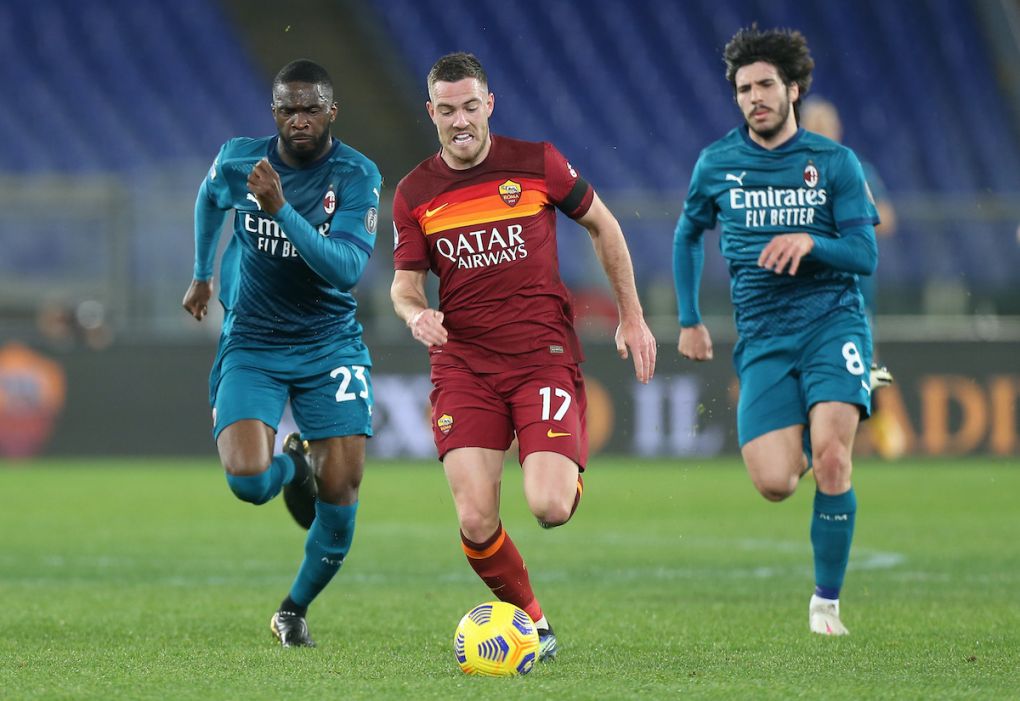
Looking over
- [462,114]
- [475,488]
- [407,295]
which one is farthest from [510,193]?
[475,488]

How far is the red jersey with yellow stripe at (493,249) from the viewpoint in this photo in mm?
5555

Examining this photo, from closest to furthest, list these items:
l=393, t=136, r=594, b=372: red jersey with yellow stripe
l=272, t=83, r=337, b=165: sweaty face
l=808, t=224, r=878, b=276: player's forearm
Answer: l=393, t=136, r=594, b=372: red jersey with yellow stripe → l=272, t=83, r=337, b=165: sweaty face → l=808, t=224, r=878, b=276: player's forearm

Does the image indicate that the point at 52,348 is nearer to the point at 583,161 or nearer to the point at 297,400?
the point at 583,161

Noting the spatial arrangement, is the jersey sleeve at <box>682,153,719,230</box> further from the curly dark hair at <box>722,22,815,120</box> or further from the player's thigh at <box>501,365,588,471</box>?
the player's thigh at <box>501,365,588,471</box>

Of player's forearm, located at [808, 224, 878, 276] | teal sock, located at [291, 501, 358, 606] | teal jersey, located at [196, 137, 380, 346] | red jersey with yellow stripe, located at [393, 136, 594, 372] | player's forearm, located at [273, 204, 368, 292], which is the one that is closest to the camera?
player's forearm, located at [273, 204, 368, 292]

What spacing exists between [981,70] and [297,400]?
1524 centimetres

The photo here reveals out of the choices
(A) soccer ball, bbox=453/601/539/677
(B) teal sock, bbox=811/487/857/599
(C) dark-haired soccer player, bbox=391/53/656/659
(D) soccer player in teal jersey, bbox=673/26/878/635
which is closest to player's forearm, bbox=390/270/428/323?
(C) dark-haired soccer player, bbox=391/53/656/659

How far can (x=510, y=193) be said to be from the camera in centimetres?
558

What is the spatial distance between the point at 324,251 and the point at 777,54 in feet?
6.71

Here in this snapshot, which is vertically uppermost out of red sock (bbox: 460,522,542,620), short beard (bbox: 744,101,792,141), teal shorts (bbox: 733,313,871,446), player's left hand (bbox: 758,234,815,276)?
short beard (bbox: 744,101,792,141)

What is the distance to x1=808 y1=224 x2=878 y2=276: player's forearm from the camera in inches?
238

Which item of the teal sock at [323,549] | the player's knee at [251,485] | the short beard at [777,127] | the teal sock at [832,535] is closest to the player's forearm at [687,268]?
the short beard at [777,127]

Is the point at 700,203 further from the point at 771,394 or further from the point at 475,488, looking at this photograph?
the point at 475,488

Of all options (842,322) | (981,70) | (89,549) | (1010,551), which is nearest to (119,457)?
(89,549)
